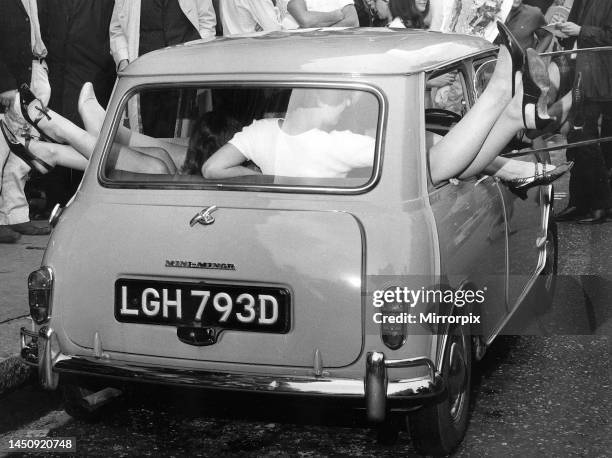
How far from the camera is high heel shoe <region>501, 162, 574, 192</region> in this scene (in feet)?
17.8

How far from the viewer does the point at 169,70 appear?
4.57 metres

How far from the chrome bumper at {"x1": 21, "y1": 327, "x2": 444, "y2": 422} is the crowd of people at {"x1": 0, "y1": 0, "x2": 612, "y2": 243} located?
3.15 meters

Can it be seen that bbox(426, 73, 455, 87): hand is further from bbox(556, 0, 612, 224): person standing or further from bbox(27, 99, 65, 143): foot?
bbox(556, 0, 612, 224): person standing

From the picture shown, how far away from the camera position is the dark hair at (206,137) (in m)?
4.62

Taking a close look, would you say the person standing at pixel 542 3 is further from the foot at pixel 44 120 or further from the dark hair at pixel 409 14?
the foot at pixel 44 120

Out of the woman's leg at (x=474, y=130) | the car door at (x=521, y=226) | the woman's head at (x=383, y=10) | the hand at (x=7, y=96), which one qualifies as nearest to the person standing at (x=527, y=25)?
the woman's head at (x=383, y=10)

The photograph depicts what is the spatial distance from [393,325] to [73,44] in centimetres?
581

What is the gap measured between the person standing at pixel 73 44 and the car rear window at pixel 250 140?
13.9 feet

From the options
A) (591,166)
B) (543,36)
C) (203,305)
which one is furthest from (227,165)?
(543,36)

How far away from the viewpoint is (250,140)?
450 centimetres

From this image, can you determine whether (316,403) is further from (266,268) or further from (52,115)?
(52,115)

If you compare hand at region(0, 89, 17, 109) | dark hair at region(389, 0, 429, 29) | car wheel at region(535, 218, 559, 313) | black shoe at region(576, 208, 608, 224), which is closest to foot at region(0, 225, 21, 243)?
hand at region(0, 89, 17, 109)

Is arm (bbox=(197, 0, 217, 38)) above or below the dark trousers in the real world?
above

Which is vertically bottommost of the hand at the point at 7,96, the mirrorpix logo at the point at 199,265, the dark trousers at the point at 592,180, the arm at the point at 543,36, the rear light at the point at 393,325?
the dark trousers at the point at 592,180
